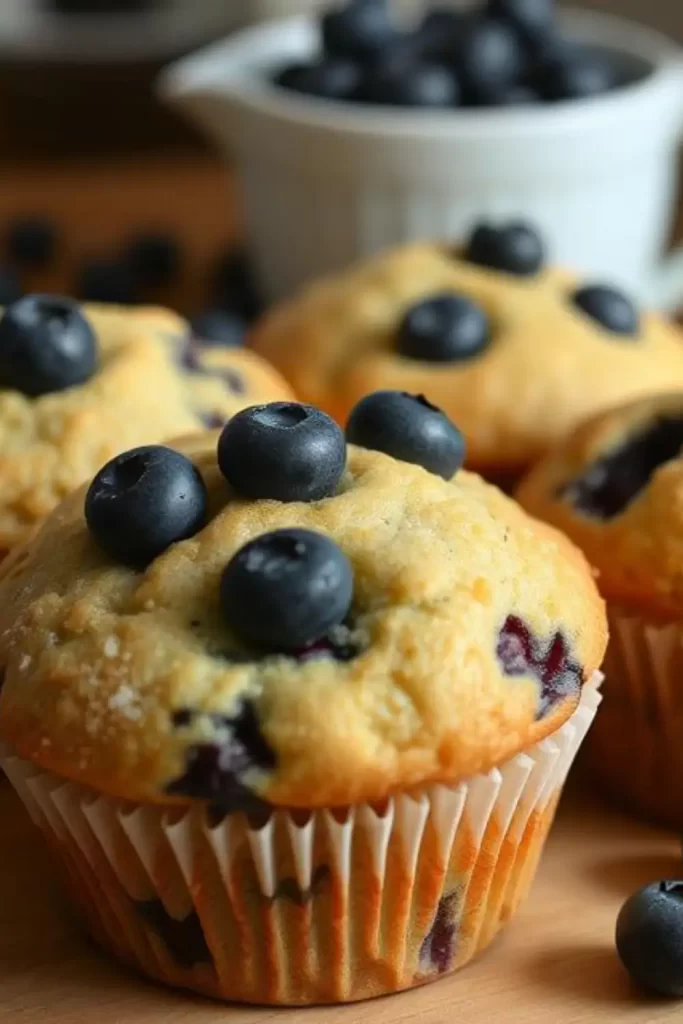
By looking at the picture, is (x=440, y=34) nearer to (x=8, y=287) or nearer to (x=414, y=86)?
(x=414, y=86)

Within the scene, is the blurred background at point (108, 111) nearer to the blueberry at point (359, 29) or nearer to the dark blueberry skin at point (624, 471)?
the blueberry at point (359, 29)

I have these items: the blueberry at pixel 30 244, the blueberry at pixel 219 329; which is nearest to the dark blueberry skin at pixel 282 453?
the blueberry at pixel 219 329


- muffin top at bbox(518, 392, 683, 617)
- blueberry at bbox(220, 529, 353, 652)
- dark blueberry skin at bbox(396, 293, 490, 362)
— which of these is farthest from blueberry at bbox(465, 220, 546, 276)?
blueberry at bbox(220, 529, 353, 652)

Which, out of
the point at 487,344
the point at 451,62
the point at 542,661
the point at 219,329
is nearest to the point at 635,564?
the point at 542,661

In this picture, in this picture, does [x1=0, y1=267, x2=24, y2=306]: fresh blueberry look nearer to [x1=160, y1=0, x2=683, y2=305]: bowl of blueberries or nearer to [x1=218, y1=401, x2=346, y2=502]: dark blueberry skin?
[x1=160, y1=0, x2=683, y2=305]: bowl of blueberries

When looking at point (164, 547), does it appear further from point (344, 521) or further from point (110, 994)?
point (110, 994)
